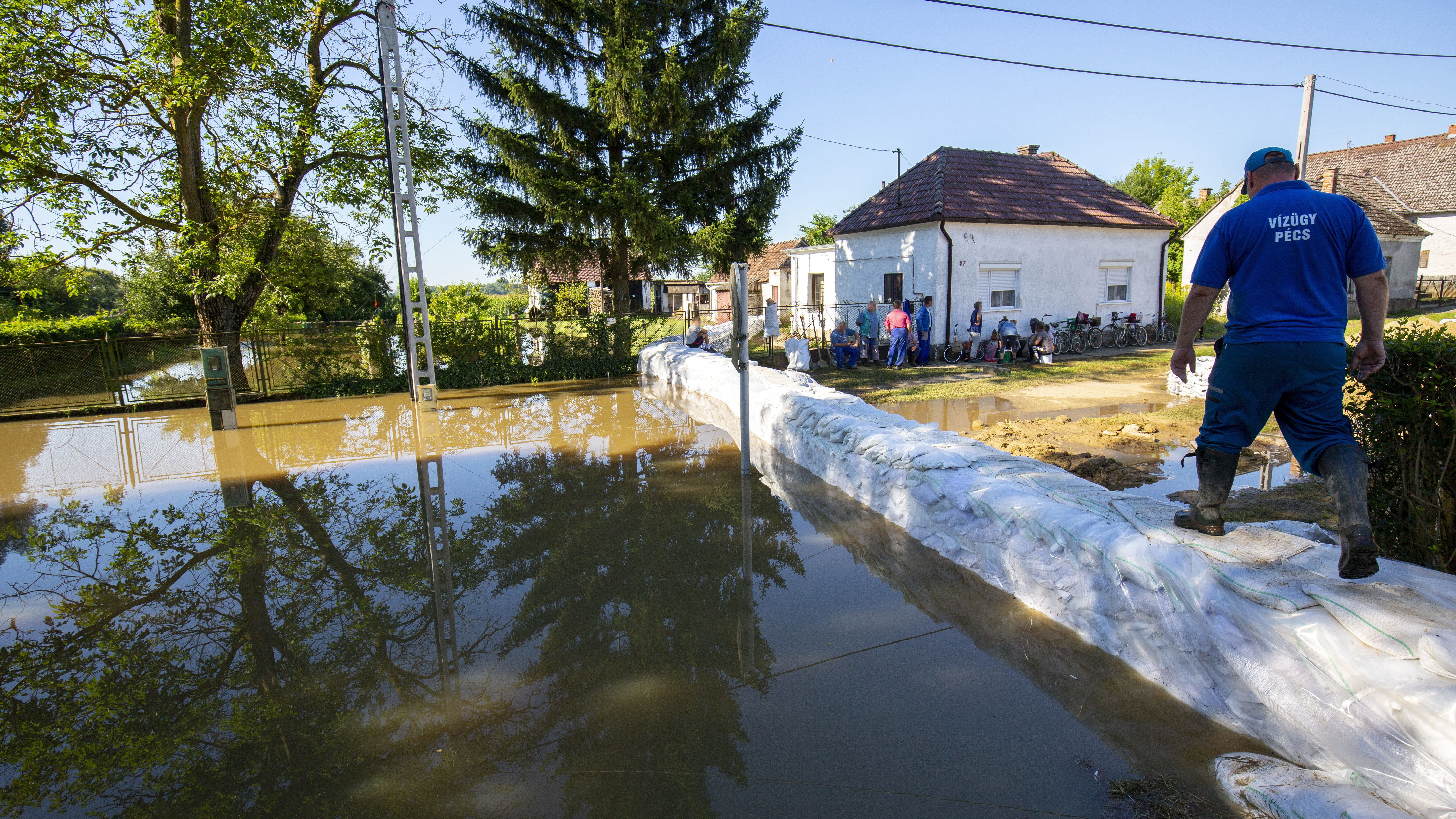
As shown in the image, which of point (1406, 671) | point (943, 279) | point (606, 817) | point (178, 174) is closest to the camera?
point (1406, 671)

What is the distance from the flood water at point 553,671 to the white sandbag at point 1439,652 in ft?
2.66

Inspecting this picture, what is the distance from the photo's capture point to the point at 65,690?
3.69 metres

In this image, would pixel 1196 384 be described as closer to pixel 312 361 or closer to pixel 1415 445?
pixel 1415 445

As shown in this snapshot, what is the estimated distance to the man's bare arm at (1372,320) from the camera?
3.08m

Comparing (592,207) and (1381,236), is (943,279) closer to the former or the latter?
(592,207)

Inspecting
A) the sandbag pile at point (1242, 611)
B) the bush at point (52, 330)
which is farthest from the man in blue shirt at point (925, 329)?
the bush at point (52, 330)

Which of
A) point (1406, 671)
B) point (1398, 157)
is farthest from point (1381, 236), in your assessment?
point (1406, 671)

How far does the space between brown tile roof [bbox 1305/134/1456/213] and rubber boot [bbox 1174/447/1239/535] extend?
38163 mm

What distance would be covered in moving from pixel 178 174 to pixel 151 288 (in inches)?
751

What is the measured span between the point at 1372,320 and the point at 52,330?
25729mm

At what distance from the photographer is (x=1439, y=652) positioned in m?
2.35

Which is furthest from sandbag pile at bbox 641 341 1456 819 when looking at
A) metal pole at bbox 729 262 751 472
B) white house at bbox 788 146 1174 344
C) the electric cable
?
white house at bbox 788 146 1174 344

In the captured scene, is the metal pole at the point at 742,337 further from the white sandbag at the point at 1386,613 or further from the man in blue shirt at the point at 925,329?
the man in blue shirt at the point at 925,329

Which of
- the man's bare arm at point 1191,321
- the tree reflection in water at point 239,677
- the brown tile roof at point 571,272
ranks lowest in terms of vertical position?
the tree reflection in water at point 239,677
